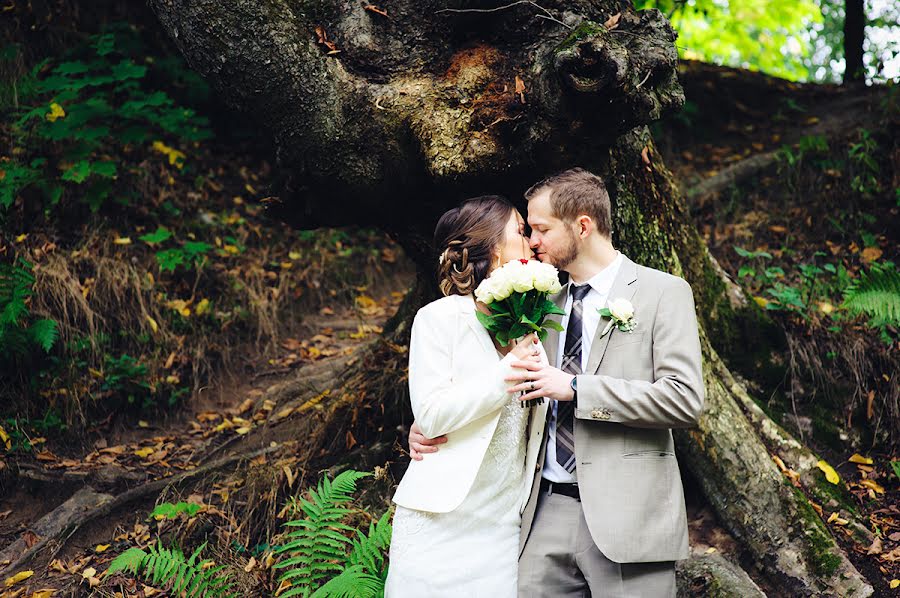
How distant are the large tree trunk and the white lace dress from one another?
1.49 m

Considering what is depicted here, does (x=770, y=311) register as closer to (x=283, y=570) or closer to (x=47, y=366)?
(x=283, y=570)

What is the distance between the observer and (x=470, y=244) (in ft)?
10.7

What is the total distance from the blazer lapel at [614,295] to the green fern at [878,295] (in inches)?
101

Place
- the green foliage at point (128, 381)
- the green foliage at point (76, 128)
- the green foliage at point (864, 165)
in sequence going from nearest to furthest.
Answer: the green foliage at point (128, 381)
the green foliage at point (76, 128)
the green foliage at point (864, 165)

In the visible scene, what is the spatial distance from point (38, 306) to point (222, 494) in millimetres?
2572

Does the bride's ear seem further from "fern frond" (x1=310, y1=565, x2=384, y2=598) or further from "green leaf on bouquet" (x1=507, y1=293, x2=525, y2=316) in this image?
"fern frond" (x1=310, y1=565, x2=384, y2=598)

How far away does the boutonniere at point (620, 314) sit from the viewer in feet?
9.77

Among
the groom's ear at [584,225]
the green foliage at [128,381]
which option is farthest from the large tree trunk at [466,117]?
the green foliage at [128,381]

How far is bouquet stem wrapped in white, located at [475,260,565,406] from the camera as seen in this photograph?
283 centimetres

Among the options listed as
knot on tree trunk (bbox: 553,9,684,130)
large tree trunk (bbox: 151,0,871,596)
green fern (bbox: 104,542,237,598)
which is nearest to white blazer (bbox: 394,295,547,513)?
large tree trunk (bbox: 151,0,871,596)

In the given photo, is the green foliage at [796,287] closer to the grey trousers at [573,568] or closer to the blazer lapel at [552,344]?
the blazer lapel at [552,344]

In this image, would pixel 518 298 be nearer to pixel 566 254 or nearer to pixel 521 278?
pixel 521 278

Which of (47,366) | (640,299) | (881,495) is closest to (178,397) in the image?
(47,366)

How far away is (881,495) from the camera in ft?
15.0
